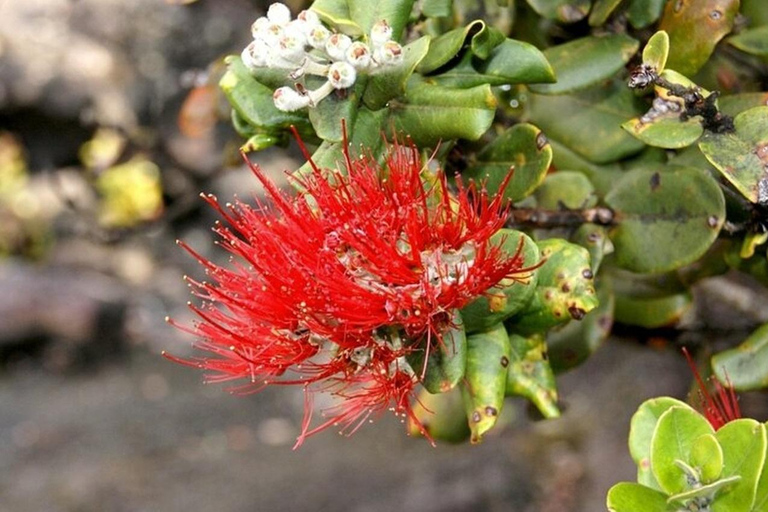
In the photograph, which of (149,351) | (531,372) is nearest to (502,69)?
(531,372)

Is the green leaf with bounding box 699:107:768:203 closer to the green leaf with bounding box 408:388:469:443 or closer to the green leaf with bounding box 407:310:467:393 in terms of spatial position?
the green leaf with bounding box 407:310:467:393

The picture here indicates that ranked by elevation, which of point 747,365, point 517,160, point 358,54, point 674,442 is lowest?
point 747,365

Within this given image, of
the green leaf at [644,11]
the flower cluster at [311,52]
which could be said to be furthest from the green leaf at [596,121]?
the flower cluster at [311,52]

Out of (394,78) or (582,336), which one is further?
(582,336)

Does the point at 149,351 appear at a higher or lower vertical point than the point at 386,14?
lower

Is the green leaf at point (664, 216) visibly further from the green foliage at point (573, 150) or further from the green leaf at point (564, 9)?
the green leaf at point (564, 9)

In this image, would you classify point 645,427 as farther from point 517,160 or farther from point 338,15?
point 338,15
